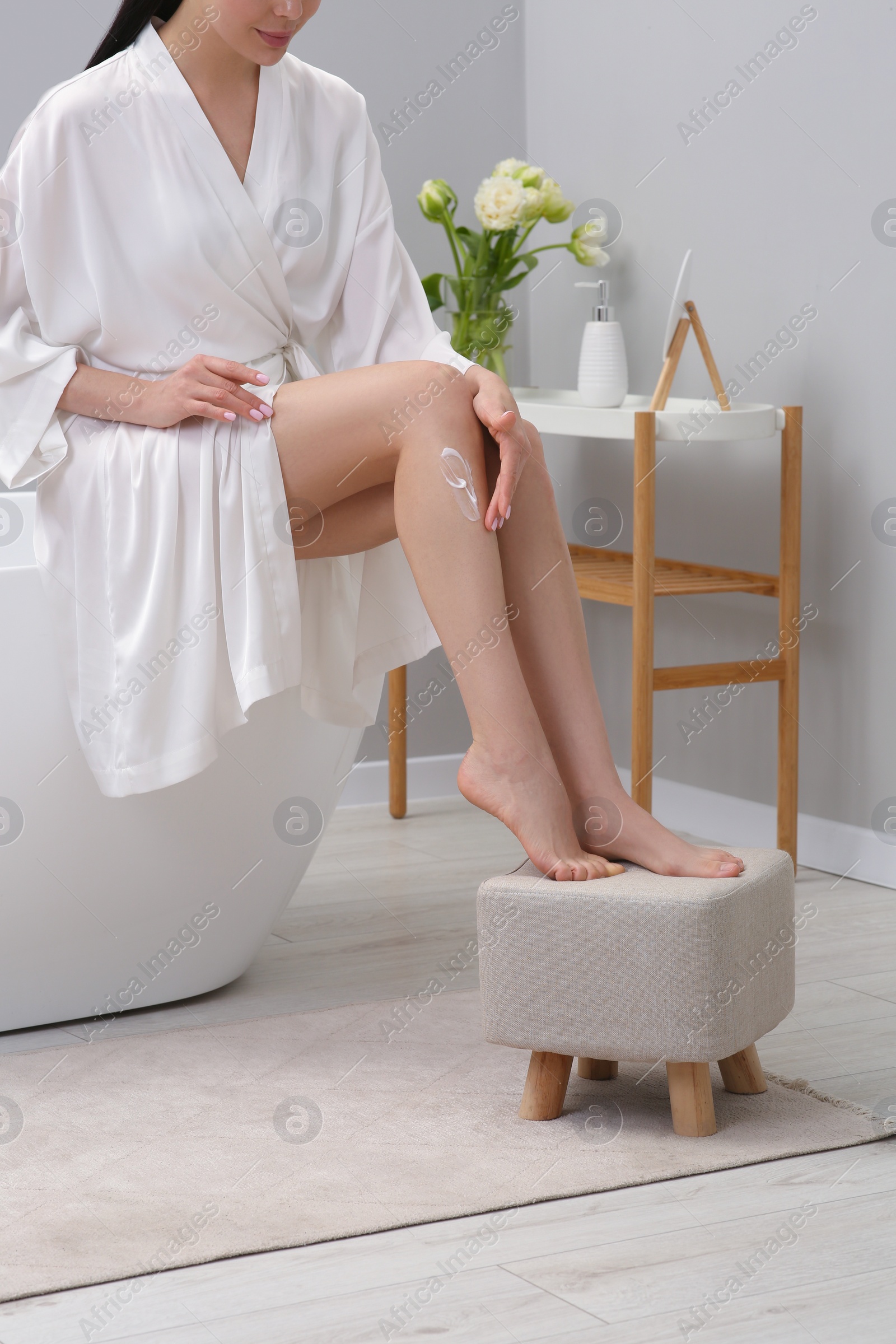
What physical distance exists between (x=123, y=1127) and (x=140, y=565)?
585 mm

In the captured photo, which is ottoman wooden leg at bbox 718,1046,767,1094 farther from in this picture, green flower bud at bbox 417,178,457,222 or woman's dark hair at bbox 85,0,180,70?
green flower bud at bbox 417,178,457,222

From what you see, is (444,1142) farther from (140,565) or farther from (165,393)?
(165,393)

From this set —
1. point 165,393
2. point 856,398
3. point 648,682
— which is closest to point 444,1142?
point 165,393

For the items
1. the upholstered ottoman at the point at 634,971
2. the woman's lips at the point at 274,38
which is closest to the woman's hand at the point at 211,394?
the woman's lips at the point at 274,38

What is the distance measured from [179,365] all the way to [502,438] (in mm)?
471

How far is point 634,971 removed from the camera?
4.65 feet

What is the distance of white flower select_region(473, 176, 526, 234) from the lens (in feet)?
8.89

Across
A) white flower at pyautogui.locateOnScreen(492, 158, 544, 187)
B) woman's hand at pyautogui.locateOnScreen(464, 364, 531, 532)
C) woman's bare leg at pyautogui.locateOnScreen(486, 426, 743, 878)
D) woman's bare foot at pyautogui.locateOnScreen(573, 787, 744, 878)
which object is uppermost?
white flower at pyautogui.locateOnScreen(492, 158, 544, 187)

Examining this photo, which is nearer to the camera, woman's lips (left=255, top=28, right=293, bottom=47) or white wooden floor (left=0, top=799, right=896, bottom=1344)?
white wooden floor (left=0, top=799, right=896, bottom=1344)

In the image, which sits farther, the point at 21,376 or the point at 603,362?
the point at 603,362

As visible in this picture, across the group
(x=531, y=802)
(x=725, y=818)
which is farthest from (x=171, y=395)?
(x=725, y=818)

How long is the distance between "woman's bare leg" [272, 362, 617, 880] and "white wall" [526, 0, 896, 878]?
1.01m

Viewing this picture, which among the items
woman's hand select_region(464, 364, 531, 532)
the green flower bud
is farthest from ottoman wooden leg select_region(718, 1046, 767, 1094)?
the green flower bud

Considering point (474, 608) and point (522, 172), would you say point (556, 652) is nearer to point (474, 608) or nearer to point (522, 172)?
point (474, 608)
